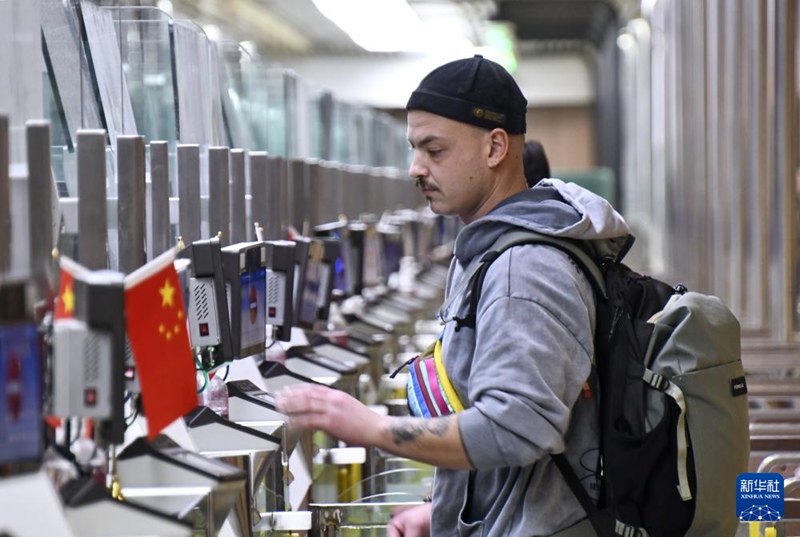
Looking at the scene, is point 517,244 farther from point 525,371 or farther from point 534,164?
point 534,164

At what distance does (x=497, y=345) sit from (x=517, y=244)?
205mm

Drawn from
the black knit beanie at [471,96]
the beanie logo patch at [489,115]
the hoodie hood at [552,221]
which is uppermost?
the black knit beanie at [471,96]

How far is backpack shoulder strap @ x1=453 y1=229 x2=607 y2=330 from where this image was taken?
2.32 m

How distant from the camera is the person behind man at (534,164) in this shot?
457cm

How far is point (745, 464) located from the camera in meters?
2.41

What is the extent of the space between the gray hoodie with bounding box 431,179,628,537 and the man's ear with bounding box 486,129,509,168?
0.07 metres

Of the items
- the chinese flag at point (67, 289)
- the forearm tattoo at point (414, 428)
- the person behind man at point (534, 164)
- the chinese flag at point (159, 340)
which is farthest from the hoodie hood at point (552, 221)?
the person behind man at point (534, 164)

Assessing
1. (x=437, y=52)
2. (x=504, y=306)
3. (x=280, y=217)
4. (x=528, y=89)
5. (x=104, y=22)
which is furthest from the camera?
(x=528, y=89)

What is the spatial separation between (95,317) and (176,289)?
1.02 ft

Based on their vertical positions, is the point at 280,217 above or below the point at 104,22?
below

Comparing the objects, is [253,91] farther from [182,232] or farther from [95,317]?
[95,317]

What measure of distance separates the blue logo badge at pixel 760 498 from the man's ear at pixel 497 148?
0.79 meters

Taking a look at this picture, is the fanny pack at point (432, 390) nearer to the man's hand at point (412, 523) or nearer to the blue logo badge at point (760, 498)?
the man's hand at point (412, 523)

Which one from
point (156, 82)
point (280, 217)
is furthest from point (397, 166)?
point (156, 82)
